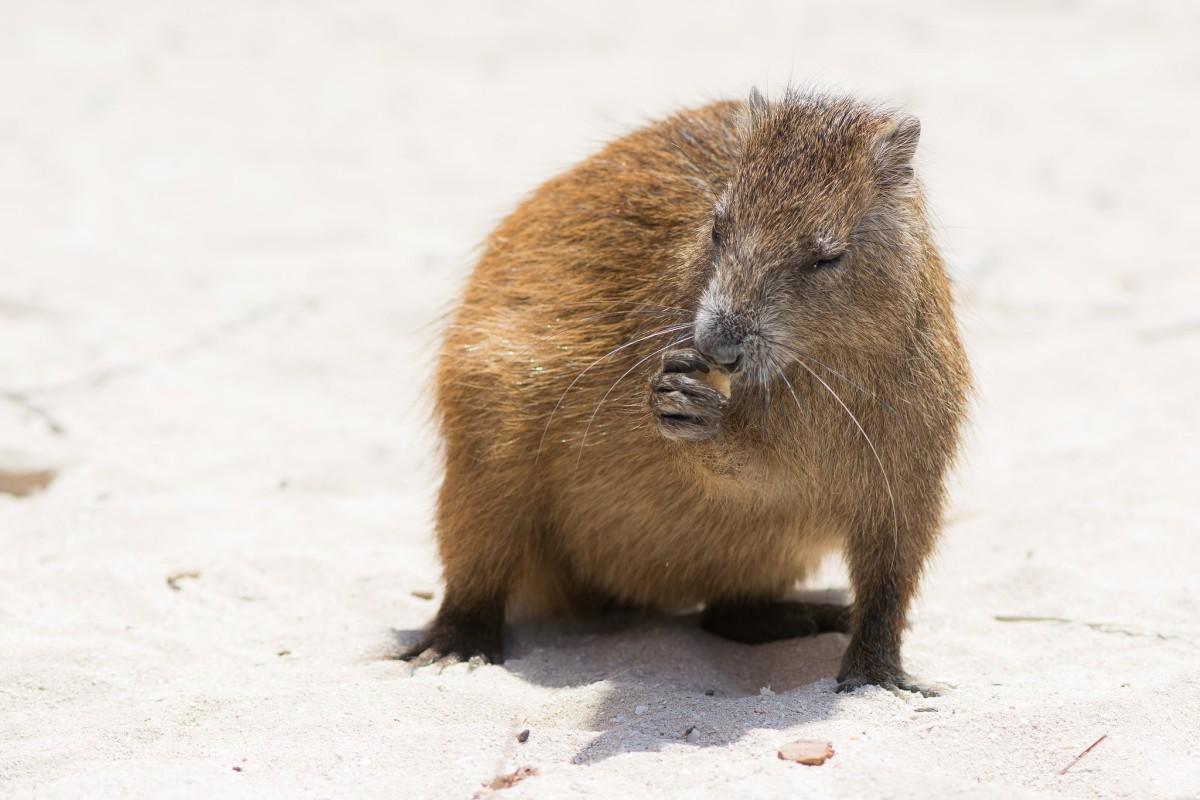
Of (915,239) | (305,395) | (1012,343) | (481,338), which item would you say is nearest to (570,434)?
(481,338)

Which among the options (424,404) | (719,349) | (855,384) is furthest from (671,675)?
(424,404)

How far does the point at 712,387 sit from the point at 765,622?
1.14 metres

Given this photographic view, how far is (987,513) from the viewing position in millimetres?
5656

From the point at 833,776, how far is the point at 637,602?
5.02 ft

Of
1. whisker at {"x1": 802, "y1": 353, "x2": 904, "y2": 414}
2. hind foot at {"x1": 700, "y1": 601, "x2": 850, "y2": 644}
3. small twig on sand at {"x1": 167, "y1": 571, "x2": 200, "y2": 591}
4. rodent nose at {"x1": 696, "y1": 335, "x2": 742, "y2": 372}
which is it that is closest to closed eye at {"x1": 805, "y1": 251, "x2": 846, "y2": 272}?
whisker at {"x1": 802, "y1": 353, "x2": 904, "y2": 414}

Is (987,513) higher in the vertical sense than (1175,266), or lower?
lower

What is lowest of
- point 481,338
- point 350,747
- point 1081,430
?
point 350,747

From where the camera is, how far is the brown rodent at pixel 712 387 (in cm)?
386

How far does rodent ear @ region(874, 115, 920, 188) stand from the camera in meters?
4.04

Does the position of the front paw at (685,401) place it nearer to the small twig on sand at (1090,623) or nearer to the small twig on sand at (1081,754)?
the small twig on sand at (1081,754)

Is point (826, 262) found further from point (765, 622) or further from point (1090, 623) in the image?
point (1090, 623)

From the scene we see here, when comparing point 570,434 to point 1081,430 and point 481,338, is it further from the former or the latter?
point 1081,430

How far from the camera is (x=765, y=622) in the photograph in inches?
187

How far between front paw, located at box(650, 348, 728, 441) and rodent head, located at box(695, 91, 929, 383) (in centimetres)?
13
